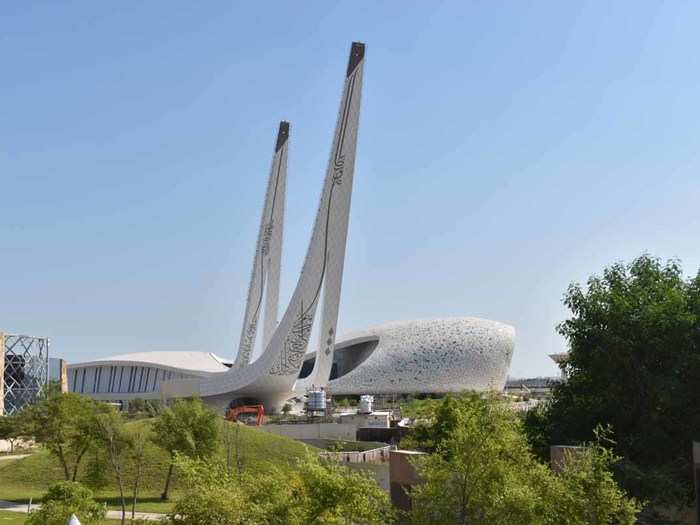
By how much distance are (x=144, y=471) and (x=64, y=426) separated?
128 inches

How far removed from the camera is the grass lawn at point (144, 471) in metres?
23.8

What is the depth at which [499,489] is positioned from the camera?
9.11 m

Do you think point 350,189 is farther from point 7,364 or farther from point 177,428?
point 177,428

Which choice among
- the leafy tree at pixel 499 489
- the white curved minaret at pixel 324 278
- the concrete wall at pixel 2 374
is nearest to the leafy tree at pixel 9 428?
the concrete wall at pixel 2 374

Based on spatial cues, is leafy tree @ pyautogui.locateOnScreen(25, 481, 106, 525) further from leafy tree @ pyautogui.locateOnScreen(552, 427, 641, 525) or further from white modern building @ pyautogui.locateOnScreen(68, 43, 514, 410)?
white modern building @ pyautogui.locateOnScreen(68, 43, 514, 410)

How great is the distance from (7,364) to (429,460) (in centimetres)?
4227

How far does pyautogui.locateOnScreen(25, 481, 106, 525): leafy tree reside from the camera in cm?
1224

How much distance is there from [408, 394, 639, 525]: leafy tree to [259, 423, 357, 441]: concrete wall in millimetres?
32198

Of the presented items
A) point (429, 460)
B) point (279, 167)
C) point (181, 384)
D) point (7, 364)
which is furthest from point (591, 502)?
point (181, 384)

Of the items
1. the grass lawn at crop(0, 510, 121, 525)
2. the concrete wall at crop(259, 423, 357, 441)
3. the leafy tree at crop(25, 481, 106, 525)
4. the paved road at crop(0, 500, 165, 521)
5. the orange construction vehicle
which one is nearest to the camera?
the leafy tree at crop(25, 481, 106, 525)

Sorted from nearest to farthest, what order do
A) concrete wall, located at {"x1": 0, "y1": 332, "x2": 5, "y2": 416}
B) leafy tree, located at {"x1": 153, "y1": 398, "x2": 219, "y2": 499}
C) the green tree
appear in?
the green tree < leafy tree, located at {"x1": 153, "y1": 398, "x2": 219, "y2": 499} < concrete wall, located at {"x1": 0, "y1": 332, "x2": 5, "y2": 416}

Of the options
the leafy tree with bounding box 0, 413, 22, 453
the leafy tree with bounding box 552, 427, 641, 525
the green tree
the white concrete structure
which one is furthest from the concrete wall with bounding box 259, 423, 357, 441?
the leafy tree with bounding box 552, 427, 641, 525

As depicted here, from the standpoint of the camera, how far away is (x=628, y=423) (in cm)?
1759

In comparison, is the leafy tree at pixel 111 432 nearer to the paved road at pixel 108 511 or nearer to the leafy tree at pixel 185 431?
the paved road at pixel 108 511
